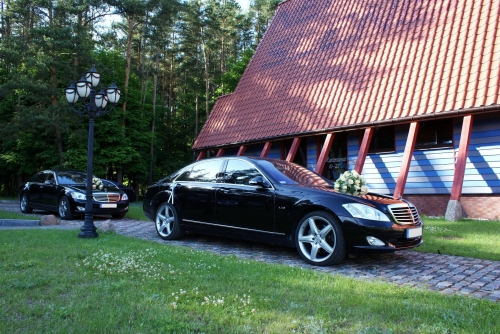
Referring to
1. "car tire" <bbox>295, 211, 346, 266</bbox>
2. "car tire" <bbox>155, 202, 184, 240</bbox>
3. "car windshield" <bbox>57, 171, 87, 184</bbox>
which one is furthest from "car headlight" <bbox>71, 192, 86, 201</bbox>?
"car tire" <bbox>295, 211, 346, 266</bbox>

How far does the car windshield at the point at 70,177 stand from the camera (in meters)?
11.9

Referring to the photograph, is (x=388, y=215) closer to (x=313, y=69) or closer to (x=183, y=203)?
(x=183, y=203)

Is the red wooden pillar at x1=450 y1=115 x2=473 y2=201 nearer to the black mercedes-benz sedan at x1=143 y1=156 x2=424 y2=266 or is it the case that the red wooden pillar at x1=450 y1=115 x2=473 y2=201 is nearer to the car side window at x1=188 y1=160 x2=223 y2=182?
the black mercedes-benz sedan at x1=143 y1=156 x2=424 y2=266

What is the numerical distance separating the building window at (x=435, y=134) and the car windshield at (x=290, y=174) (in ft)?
21.7

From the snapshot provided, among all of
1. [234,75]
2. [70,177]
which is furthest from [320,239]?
[234,75]

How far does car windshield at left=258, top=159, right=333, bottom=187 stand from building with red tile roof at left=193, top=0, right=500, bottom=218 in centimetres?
483

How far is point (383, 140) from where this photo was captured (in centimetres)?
1284

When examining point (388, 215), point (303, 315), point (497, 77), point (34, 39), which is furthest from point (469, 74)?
point (34, 39)

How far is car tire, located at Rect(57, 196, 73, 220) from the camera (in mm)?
11047

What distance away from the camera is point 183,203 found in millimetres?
7082

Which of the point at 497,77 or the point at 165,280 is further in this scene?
the point at 497,77

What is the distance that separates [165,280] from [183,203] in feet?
10.4

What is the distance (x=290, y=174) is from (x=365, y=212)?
5.08 feet

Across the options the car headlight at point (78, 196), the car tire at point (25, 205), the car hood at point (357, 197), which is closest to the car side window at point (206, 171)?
the car hood at point (357, 197)
